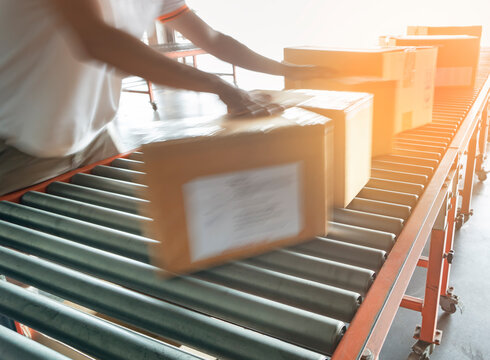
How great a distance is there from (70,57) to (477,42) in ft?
7.92

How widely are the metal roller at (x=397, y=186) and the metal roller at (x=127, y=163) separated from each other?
774mm

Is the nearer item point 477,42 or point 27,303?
point 27,303

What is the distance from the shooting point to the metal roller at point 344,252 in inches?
32.9

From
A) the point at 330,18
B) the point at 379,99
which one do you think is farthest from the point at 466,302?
the point at 330,18

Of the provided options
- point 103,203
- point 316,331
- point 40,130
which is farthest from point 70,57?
point 316,331

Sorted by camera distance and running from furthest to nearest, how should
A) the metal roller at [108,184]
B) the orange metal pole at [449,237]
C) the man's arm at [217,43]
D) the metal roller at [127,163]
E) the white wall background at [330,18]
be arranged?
1. the white wall background at [330,18]
2. the orange metal pole at [449,237]
3. the man's arm at [217,43]
4. the metal roller at [127,163]
5. the metal roller at [108,184]

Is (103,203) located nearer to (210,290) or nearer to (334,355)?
(210,290)

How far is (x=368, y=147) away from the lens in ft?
3.96

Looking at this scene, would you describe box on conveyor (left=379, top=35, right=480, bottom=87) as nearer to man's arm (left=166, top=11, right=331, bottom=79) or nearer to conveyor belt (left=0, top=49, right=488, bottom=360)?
man's arm (left=166, top=11, right=331, bottom=79)

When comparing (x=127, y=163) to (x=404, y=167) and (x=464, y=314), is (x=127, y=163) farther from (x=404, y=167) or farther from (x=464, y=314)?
(x=464, y=314)

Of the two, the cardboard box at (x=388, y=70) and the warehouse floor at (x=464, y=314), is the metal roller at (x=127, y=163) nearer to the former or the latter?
the cardboard box at (x=388, y=70)

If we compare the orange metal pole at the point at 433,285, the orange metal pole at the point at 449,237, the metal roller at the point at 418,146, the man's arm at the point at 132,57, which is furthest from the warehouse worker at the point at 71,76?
the orange metal pole at the point at 449,237

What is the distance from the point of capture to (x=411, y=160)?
142cm

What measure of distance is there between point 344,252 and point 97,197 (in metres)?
0.71
